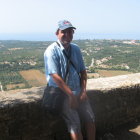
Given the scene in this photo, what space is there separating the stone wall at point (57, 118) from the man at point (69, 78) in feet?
1.26

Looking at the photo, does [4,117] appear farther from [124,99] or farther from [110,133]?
[124,99]

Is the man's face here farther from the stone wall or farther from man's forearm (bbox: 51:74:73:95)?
the stone wall

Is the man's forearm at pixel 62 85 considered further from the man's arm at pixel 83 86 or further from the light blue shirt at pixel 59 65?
the man's arm at pixel 83 86

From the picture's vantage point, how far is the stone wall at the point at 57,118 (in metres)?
2.77

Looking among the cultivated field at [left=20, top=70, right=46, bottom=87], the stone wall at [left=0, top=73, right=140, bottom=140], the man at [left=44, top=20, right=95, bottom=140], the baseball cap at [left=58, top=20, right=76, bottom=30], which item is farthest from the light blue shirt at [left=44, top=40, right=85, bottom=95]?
the cultivated field at [left=20, top=70, right=46, bottom=87]

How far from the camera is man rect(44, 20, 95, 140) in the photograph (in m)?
2.57

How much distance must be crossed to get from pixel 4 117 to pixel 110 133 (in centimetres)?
153

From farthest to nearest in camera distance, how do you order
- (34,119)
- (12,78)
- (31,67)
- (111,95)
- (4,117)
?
(31,67)
(12,78)
(111,95)
(34,119)
(4,117)

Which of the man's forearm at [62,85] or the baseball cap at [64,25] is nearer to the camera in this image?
the man's forearm at [62,85]

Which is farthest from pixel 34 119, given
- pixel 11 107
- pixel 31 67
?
pixel 31 67

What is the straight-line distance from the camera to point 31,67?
230ft

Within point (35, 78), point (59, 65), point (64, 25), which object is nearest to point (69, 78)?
point (59, 65)

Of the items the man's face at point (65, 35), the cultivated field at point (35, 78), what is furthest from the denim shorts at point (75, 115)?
the cultivated field at point (35, 78)

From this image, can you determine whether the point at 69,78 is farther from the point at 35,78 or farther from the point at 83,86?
the point at 35,78
